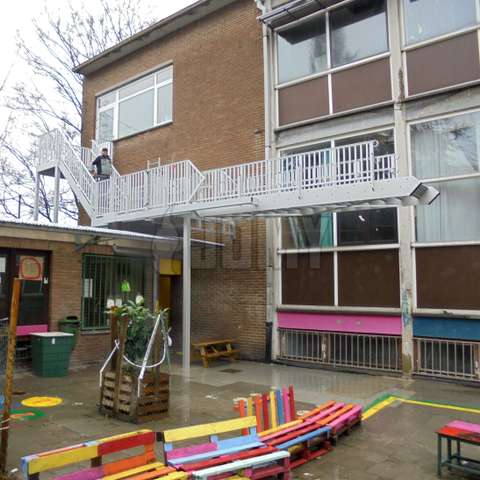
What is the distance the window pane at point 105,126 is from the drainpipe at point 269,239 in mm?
7175

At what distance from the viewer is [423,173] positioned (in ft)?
33.0

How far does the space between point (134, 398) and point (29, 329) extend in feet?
15.8

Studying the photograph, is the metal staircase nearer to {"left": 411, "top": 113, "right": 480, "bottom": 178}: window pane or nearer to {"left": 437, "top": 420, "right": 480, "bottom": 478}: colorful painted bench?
{"left": 411, "top": 113, "right": 480, "bottom": 178}: window pane

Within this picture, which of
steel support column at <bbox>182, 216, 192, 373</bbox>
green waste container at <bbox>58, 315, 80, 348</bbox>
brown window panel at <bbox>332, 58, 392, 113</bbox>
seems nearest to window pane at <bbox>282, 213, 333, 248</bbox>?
steel support column at <bbox>182, 216, 192, 373</bbox>

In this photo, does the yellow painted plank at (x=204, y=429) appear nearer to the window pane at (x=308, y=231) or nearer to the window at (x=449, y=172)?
the window at (x=449, y=172)

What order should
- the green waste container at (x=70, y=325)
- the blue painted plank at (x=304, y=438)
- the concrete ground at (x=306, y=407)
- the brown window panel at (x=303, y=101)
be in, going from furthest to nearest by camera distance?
the brown window panel at (x=303, y=101), the green waste container at (x=70, y=325), the concrete ground at (x=306, y=407), the blue painted plank at (x=304, y=438)

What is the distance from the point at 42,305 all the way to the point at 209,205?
167 inches

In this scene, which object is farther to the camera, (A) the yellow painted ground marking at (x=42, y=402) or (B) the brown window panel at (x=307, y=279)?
(B) the brown window panel at (x=307, y=279)

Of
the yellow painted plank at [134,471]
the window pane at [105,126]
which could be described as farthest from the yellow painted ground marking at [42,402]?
the window pane at [105,126]

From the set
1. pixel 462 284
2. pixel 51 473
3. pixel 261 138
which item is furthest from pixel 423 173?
pixel 51 473

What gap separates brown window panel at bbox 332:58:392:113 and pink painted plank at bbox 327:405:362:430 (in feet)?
22.8

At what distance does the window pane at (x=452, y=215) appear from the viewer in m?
9.38

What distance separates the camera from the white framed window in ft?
51.1

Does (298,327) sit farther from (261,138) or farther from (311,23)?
(311,23)
